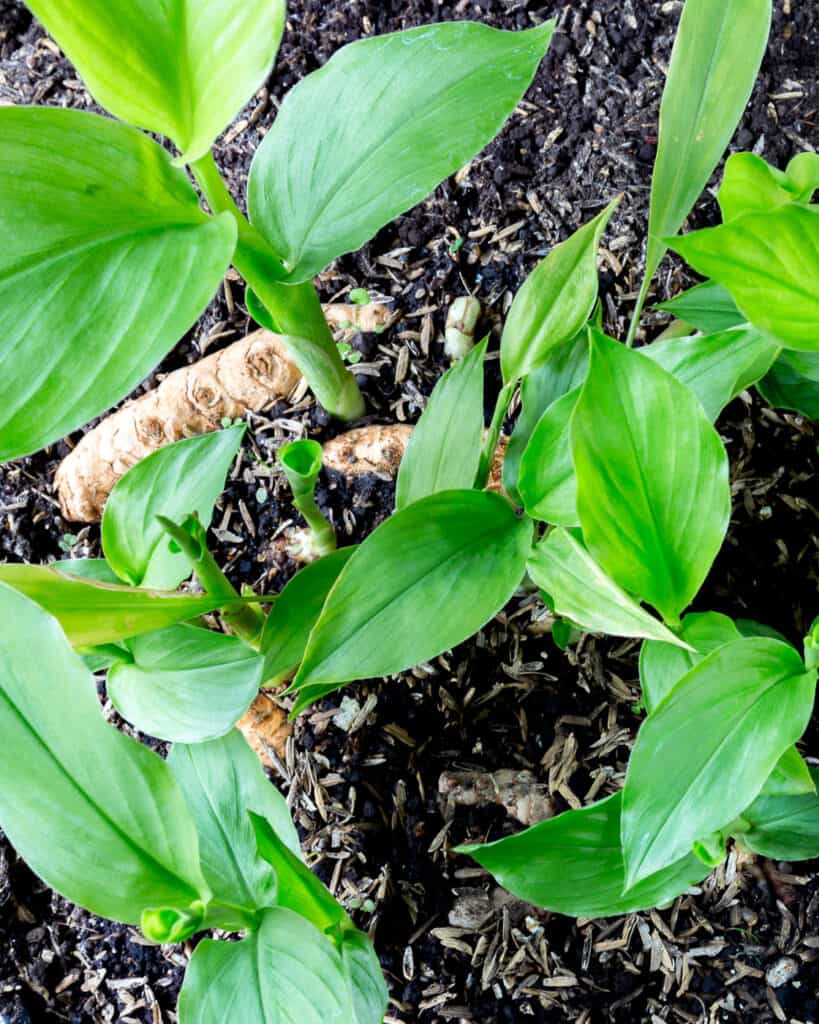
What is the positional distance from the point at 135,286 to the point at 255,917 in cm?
57

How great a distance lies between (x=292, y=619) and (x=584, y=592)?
30 centimetres

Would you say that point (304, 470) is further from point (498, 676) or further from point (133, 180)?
point (498, 676)

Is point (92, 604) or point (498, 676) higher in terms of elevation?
point (92, 604)

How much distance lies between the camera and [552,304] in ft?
3.07

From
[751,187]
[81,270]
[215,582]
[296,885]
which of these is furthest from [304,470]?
[751,187]

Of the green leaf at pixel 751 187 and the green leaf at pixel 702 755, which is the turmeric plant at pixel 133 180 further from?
the green leaf at pixel 702 755

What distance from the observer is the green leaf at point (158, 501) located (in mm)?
923

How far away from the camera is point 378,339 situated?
1.25 metres

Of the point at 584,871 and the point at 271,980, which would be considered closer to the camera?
the point at 271,980

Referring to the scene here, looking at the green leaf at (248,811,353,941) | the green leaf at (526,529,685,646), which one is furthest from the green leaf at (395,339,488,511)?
the green leaf at (248,811,353,941)

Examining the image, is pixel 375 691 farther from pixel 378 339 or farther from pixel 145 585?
pixel 378 339

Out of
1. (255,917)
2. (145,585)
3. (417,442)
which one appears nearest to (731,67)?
(417,442)

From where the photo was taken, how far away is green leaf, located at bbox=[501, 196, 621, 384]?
907 millimetres

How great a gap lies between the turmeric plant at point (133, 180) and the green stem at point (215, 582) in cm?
14
